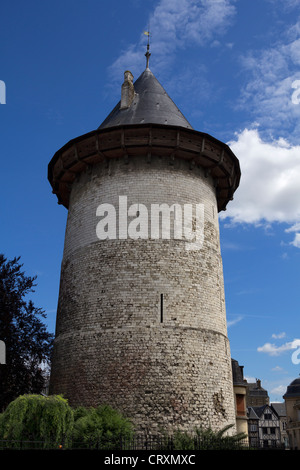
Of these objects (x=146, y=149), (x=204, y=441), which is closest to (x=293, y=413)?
(x=204, y=441)

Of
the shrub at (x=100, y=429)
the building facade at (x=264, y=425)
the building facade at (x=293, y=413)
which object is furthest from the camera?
the building facade at (x=264, y=425)

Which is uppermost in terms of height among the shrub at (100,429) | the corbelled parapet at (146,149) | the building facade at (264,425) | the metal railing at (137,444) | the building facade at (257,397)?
the corbelled parapet at (146,149)

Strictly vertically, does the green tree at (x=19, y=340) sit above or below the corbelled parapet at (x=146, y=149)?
below

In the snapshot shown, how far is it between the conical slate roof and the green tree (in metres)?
7.72

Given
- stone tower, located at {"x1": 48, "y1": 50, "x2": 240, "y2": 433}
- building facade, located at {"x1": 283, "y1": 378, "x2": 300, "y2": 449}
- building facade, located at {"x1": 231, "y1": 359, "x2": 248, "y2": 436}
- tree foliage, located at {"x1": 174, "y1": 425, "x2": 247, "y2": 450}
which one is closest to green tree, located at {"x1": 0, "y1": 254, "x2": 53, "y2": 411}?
stone tower, located at {"x1": 48, "y1": 50, "x2": 240, "y2": 433}

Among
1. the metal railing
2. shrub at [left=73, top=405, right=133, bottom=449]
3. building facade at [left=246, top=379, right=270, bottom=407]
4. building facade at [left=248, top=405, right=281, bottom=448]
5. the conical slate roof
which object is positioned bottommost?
the metal railing

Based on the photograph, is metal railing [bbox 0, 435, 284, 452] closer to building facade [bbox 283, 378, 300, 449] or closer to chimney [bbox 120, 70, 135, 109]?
chimney [bbox 120, 70, 135, 109]

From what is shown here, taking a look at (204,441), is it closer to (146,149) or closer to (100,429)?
(100,429)

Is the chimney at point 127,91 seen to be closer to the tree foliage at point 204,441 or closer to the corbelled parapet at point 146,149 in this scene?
the corbelled parapet at point 146,149

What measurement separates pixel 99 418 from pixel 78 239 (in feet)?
25.0

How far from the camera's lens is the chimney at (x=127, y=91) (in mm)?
20297

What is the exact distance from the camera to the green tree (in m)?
15.6

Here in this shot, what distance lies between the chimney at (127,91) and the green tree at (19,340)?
865 centimetres

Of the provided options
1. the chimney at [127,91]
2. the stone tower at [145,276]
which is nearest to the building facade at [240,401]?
the stone tower at [145,276]
